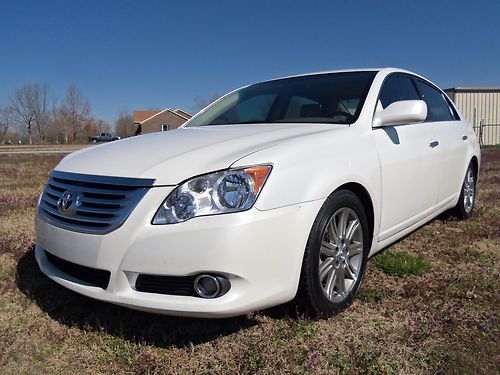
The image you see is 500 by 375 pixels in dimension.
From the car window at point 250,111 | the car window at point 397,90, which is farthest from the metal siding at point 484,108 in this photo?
the car window at point 250,111

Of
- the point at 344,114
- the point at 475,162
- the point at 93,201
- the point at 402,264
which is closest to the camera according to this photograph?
the point at 93,201

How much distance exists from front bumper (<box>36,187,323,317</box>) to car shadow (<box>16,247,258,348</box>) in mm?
374

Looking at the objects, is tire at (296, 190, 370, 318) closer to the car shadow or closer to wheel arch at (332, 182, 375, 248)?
wheel arch at (332, 182, 375, 248)

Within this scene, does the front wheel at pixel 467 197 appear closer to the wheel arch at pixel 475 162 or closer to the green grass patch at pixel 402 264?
the wheel arch at pixel 475 162

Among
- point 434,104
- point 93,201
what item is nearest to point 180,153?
point 93,201

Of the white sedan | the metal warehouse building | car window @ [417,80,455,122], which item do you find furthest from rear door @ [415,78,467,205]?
the metal warehouse building

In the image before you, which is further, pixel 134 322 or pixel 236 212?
pixel 134 322

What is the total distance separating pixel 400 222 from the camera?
119 inches

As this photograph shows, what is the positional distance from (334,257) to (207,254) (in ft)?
2.89

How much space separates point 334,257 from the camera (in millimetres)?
2420

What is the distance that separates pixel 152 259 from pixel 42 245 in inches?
35.7

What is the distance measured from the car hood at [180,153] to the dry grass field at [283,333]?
2.90 ft

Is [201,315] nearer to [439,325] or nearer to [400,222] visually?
[439,325]

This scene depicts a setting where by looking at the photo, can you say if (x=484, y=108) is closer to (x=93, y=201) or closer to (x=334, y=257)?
(x=334, y=257)
